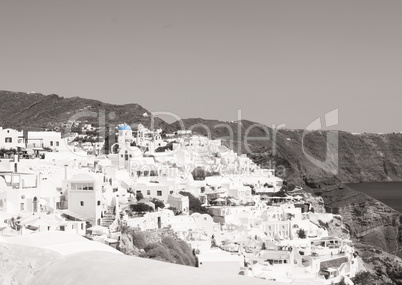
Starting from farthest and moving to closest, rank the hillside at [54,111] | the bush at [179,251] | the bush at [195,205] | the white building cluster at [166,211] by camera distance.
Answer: the hillside at [54,111]
the bush at [195,205]
the white building cluster at [166,211]
the bush at [179,251]

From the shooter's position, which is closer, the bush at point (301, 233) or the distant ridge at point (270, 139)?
the bush at point (301, 233)

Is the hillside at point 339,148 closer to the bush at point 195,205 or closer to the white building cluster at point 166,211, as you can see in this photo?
the white building cluster at point 166,211

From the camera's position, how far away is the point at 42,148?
29.8 metres

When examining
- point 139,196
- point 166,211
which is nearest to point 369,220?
point 139,196

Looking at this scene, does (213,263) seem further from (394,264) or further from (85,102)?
(85,102)

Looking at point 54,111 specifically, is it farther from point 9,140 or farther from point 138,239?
point 138,239

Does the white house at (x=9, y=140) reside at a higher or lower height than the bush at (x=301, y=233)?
higher

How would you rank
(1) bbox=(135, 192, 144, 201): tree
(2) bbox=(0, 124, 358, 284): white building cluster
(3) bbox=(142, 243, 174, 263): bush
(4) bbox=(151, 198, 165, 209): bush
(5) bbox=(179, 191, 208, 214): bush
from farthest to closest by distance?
1. (5) bbox=(179, 191, 208, 214): bush
2. (1) bbox=(135, 192, 144, 201): tree
3. (4) bbox=(151, 198, 165, 209): bush
4. (2) bbox=(0, 124, 358, 284): white building cluster
5. (3) bbox=(142, 243, 174, 263): bush

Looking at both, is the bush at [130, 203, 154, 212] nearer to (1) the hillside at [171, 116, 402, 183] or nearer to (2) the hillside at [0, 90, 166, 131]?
(2) the hillside at [0, 90, 166, 131]

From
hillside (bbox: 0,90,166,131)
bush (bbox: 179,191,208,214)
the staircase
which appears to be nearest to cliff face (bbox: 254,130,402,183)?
hillside (bbox: 0,90,166,131)

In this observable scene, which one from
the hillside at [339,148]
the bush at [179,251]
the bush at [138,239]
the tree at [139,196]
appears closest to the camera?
the bush at [138,239]

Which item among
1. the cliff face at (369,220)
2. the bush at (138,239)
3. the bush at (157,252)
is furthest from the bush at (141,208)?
the cliff face at (369,220)

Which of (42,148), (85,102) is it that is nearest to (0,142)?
(42,148)

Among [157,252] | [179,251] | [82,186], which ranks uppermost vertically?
[82,186]
